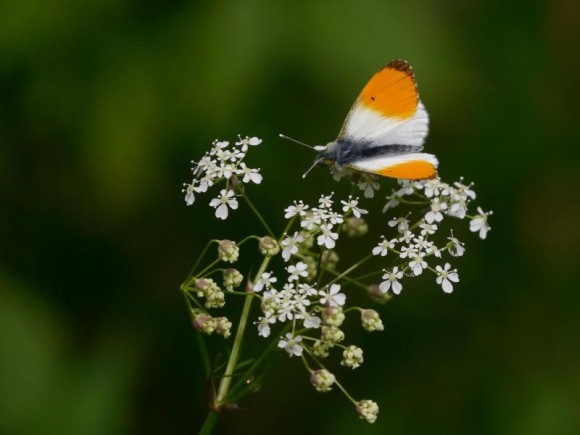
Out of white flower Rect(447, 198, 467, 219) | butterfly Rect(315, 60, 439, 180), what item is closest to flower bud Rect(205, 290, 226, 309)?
butterfly Rect(315, 60, 439, 180)

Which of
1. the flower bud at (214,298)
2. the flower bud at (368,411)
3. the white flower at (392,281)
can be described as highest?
the white flower at (392,281)

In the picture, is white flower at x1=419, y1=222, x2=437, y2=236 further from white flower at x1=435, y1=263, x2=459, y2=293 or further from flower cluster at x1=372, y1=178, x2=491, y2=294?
white flower at x1=435, y1=263, x2=459, y2=293

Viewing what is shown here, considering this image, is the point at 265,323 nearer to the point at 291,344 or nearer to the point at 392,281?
the point at 291,344

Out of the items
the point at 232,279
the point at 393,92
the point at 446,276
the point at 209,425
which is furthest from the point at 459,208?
the point at 209,425

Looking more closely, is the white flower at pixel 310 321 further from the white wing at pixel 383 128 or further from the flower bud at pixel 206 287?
the white wing at pixel 383 128


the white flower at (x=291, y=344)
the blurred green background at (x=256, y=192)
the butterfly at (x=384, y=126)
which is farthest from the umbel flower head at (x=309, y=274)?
the blurred green background at (x=256, y=192)

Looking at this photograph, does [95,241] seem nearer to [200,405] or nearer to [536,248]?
[200,405]

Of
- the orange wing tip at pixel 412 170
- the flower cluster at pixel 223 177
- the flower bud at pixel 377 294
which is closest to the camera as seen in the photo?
the orange wing tip at pixel 412 170
